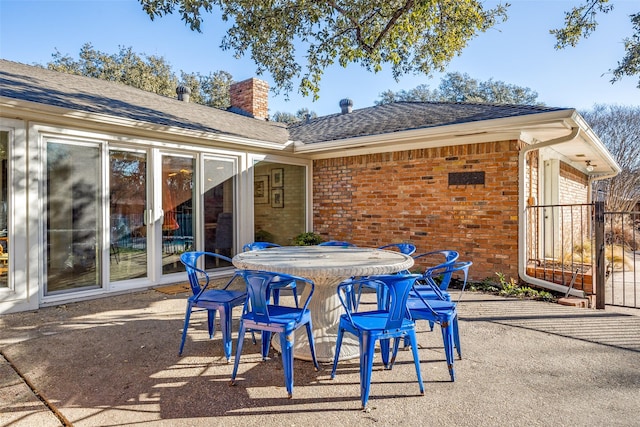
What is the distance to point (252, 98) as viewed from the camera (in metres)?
11.0

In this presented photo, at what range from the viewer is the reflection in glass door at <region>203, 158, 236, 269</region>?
21.6 feet

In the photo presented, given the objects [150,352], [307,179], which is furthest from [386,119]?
[150,352]

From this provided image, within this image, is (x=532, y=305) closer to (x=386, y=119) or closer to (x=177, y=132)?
(x=386, y=119)

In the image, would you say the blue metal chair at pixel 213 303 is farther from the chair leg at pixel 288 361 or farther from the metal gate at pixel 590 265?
the metal gate at pixel 590 265

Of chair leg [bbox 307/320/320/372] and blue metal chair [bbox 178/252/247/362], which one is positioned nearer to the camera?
chair leg [bbox 307/320/320/372]

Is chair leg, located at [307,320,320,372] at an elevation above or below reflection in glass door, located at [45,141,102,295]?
below

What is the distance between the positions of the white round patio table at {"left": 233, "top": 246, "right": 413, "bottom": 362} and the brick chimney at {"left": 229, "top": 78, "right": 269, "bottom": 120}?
8220 millimetres

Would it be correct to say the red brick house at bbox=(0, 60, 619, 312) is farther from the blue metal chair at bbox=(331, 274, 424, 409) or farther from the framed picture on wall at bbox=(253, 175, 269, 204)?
the blue metal chair at bbox=(331, 274, 424, 409)

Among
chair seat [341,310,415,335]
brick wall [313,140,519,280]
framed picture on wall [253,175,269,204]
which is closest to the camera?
chair seat [341,310,415,335]

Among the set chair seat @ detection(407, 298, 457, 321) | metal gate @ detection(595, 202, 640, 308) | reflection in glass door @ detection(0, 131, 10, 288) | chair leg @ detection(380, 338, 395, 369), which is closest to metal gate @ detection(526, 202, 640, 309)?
metal gate @ detection(595, 202, 640, 308)

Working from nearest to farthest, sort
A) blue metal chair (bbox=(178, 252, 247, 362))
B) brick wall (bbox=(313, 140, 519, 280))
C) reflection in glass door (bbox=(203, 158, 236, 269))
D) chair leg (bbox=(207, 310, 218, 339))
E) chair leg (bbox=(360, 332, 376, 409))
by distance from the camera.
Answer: chair leg (bbox=(360, 332, 376, 409)), blue metal chair (bbox=(178, 252, 247, 362)), chair leg (bbox=(207, 310, 218, 339)), brick wall (bbox=(313, 140, 519, 280)), reflection in glass door (bbox=(203, 158, 236, 269))

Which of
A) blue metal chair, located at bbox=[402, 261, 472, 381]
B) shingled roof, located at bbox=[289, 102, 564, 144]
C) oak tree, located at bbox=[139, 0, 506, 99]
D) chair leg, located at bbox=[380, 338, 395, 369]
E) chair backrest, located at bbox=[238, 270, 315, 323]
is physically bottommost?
chair leg, located at bbox=[380, 338, 395, 369]

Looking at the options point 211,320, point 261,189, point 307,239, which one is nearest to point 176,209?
point 261,189

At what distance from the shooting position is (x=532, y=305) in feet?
16.2
